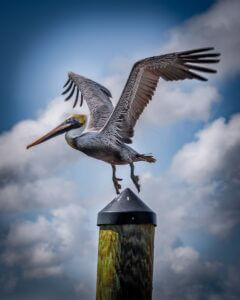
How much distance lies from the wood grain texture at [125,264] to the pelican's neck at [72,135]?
310 cm

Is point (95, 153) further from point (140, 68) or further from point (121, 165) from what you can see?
point (140, 68)

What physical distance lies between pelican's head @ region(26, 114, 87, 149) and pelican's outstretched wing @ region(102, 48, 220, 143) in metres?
0.61

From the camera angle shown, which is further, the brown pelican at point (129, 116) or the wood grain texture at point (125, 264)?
the brown pelican at point (129, 116)

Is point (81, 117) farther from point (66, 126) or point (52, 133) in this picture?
point (52, 133)

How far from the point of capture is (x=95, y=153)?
5.96 meters

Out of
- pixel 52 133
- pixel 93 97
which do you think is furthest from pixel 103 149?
pixel 93 97

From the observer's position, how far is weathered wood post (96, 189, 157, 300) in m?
3.18

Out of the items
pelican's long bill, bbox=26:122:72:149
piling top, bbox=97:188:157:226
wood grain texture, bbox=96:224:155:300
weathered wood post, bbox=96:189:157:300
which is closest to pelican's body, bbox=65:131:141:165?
pelican's long bill, bbox=26:122:72:149

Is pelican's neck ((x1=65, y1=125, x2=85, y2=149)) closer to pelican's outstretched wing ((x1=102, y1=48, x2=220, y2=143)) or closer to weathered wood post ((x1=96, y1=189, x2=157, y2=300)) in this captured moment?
pelican's outstretched wing ((x1=102, y1=48, x2=220, y2=143))

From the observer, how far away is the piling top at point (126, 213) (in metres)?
3.27

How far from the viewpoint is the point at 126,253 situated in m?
3.20

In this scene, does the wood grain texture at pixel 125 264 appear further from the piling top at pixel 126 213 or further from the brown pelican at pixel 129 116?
the brown pelican at pixel 129 116

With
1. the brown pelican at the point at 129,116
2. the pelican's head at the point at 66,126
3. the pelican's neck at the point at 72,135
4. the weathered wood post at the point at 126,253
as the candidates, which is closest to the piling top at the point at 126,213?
the weathered wood post at the point at 126,253

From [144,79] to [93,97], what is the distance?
84.4 inches
